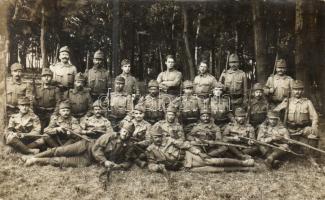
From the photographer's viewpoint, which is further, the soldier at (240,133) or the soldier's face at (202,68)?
the soldier's face at (202,68)

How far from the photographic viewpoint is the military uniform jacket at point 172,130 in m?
5.86

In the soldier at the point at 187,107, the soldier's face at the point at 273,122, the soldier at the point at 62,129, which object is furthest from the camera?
the soldier at the point at 187,107

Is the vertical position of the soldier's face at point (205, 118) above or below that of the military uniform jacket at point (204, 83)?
below

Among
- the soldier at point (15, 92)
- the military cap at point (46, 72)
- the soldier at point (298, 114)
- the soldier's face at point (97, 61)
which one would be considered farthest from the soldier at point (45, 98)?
the soldier at point (298, 114)

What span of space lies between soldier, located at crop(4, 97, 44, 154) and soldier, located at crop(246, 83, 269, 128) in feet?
8.96

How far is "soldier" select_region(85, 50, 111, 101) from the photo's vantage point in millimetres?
6379

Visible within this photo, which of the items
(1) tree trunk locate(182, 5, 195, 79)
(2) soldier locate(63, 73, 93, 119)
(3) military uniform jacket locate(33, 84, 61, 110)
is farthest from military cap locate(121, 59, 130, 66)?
(3) military uniform jacket locate(33, 84, 61, 110)

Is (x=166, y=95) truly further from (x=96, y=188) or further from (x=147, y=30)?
(x=96, y=188)

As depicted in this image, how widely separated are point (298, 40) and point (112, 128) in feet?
9.40

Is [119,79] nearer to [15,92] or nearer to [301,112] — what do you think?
[15,92]

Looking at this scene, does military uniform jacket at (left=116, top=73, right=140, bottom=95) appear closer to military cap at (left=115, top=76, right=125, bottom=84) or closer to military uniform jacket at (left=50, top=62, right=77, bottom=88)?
military cap at (left=115, top=76, right=125, bottom=84)

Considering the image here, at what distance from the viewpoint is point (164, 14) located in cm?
646

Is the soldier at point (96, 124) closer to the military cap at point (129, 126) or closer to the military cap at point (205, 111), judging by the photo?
the military cap at point (129, 126)

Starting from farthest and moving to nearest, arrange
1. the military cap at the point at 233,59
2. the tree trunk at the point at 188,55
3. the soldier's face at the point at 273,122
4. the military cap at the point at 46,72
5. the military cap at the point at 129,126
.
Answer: the tree trunk at the point at 188,55, the military cap at the point at 233,59, the military cap at the point at 46,72, the soldier's face at the point at 273,122, the military cap at the point at 129,126
